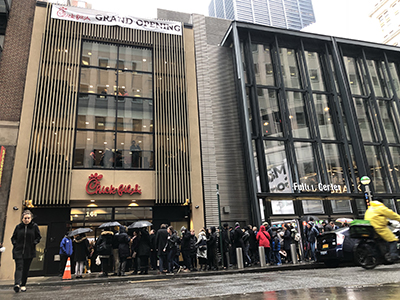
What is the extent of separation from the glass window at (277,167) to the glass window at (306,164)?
1110mm

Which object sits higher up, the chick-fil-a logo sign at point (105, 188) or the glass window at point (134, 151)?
the glass window at point (134, 151)

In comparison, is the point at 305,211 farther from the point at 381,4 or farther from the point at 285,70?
the point at 381,4

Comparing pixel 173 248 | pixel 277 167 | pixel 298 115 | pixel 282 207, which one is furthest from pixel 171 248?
pixel 298 115

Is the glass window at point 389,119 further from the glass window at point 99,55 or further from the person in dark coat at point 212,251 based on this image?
the glass window at point 99,55

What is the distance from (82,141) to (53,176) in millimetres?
2622

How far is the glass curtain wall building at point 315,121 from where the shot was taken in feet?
69.6

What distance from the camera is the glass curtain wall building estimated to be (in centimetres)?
2122

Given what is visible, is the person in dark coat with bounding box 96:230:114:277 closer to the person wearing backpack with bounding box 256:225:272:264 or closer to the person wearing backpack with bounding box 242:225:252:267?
the person wearing backpack with bounding box 242:225:252:267

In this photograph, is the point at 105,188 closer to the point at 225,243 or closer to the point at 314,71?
the point at 225,243

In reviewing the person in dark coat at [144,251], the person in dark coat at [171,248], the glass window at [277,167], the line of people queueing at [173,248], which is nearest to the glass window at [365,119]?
the glass window at [277,167]

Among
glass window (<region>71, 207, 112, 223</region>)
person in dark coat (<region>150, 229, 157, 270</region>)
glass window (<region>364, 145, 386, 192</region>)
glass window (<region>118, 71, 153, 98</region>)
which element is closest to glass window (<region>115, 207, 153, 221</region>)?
glass window (<region>71, 207, 112, 223</region>)

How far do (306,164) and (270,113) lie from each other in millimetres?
4448

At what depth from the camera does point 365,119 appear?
25.7 m

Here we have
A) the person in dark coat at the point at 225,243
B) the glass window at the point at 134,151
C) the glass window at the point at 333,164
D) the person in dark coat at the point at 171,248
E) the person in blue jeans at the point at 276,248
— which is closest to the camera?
the person in dark coat at the point at 171,248
